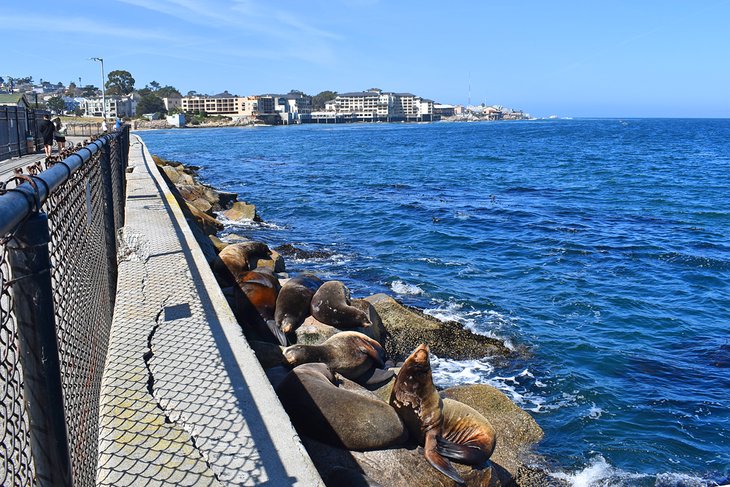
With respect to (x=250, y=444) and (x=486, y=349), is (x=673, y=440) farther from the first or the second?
(x=250, y=444)

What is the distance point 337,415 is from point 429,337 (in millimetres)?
5646

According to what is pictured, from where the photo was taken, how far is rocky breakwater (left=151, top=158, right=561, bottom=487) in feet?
18.4

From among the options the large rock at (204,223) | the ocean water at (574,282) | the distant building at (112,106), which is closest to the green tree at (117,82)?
the distant building at (112,106)

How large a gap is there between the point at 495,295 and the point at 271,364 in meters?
9.02

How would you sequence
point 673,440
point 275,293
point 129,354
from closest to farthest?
1. point 129,354
2. point 673,440
3. point 275,293

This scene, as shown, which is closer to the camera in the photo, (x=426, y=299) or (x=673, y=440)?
(x=673, y=440)

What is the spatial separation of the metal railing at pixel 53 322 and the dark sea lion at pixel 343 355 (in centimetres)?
229

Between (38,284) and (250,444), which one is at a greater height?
(38,284)

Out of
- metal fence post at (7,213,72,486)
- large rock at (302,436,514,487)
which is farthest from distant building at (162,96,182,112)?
metal fence post at (7,213,72,486)

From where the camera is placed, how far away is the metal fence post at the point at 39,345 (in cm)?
204

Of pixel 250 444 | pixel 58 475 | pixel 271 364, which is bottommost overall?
pixel 271 364

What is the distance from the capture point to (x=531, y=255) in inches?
753

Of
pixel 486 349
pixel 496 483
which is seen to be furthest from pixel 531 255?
pixel 496 483

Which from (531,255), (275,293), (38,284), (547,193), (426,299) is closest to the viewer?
(38,284)
